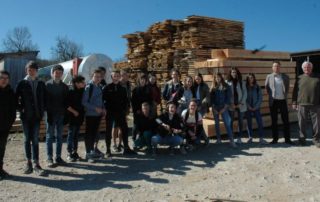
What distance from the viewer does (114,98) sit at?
7.38 meters

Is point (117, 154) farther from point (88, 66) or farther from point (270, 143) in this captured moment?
point (88, 66)

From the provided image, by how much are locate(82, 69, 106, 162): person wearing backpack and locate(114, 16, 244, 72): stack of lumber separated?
4.89 meters

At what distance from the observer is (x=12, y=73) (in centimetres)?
2000

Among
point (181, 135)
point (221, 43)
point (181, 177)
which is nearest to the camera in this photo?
point (181, 177)

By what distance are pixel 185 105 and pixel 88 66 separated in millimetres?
A: 7226

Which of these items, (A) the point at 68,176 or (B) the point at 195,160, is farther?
(B) the point at 195,160

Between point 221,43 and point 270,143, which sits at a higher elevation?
point 221,43

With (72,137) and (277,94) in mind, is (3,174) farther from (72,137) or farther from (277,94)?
(277,94)

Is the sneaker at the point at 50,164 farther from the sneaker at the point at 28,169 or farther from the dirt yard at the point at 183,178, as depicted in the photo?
the sneaker at the point at 28,169

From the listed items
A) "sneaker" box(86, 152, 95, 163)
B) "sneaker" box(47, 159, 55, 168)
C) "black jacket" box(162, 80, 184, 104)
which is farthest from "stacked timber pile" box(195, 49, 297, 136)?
"sneaker" box(47, 159, 55, 168)

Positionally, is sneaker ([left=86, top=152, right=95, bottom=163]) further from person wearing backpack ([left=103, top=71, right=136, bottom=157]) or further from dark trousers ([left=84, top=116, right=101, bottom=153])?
person wearing backpack ([left=103, top=71, right=136, bottom=157])

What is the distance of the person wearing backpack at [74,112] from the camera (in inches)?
275

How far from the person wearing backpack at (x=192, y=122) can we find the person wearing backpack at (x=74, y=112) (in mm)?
2261

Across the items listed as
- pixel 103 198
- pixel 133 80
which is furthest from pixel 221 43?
pixel 103 198
